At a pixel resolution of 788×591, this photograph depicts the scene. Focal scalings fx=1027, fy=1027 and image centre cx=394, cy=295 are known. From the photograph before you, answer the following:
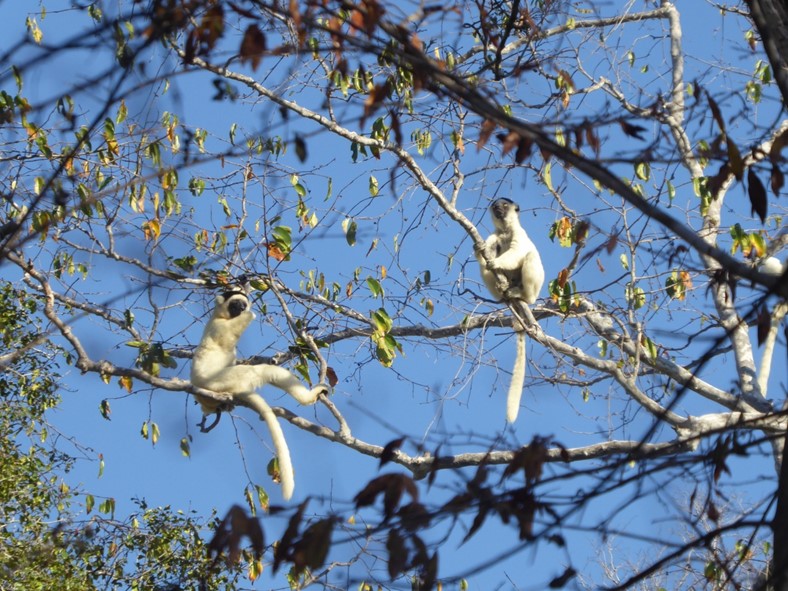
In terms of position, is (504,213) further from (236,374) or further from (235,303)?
(236,374)

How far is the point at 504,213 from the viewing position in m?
8.55

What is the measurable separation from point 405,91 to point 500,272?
1.71 m

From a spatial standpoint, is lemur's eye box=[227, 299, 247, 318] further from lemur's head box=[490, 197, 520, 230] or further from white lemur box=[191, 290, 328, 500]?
lemur's head box=[490, 197, 520, 230]

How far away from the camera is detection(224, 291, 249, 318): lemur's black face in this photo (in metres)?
7.25

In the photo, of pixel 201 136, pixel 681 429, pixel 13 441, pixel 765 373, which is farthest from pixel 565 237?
pixel 13 441

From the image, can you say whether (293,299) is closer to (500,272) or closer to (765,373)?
(500,272)

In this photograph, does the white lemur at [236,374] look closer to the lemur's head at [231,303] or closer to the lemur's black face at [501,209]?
the lemur's head at [231,303]

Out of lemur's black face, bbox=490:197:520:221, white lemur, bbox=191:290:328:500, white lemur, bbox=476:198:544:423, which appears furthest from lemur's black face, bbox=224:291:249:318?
lemur's black face, bbox=490:197:520:221

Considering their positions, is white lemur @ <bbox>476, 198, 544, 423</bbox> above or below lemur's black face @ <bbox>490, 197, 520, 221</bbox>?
below

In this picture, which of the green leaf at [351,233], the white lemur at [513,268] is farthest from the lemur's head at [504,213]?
the green leaf at [351,233]

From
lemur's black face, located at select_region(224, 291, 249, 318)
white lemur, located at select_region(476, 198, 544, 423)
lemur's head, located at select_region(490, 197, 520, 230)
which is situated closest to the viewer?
lemur's black face, located at select_region(224, 291, 249, 318)

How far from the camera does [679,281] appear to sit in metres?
7.77

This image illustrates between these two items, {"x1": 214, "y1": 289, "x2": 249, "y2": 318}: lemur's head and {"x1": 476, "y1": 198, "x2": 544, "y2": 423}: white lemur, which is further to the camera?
{"x1": 476, "y1": 198, "x2": 544, "y2": 423}: white lemur

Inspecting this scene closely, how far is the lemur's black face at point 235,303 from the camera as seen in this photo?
7254 mm
